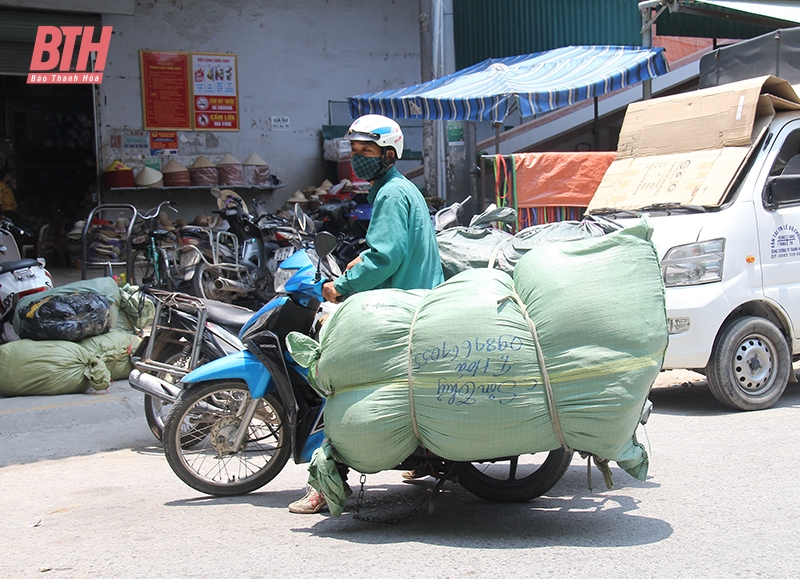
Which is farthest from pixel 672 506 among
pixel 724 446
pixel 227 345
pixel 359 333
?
pixel 227 345

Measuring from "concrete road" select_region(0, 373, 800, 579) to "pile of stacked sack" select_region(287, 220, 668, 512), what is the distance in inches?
14.5

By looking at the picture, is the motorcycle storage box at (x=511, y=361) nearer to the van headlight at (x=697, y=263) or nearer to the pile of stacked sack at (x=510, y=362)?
the pile of stacked sack at (x=510, y=362)

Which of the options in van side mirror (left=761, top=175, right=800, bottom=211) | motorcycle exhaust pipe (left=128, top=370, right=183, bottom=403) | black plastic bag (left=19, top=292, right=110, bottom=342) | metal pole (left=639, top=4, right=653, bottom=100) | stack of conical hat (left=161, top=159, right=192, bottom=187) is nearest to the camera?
motorcycle exhaust pipe (left=128, top=370, right=183, bottom=403)

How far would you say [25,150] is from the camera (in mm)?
16391

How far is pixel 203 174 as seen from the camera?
13.2m

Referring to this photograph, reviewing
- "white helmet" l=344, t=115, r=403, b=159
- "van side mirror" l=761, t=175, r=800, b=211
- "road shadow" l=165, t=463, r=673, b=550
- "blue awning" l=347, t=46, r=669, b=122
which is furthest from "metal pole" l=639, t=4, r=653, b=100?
"road shadow" l=165, t=463, r=673, b=550

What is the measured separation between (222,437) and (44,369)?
2634 millimetres

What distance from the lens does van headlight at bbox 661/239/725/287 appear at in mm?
6285

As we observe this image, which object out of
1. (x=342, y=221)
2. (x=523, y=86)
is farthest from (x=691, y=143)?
(x=342, y=221)

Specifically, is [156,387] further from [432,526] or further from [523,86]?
[523,86]

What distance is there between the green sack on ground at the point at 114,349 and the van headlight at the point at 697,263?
4.21 metres

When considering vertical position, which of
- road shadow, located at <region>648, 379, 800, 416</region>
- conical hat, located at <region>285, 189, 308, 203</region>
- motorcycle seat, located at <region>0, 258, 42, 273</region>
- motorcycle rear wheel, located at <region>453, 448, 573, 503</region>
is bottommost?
road shadow, located at <region>648, 379, 800, 416</region>

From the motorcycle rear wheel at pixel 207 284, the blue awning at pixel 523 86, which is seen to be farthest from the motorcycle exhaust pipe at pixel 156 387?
the blue awning at pixel 523 86

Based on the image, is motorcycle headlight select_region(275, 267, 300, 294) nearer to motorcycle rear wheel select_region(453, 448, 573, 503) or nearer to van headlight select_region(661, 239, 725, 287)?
motorcycle rear wheel select_region(453, 448, 573, 503)
